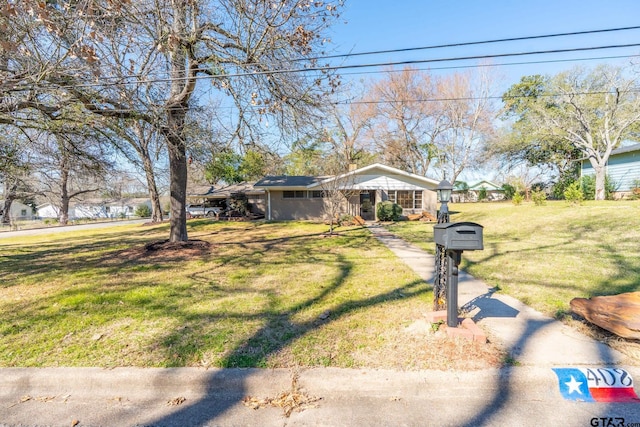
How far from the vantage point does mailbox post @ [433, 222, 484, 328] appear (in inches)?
117

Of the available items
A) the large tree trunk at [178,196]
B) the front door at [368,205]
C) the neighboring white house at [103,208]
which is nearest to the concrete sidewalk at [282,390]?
the large tree trunk at [178,196]

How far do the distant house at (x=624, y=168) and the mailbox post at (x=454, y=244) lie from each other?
23.3 meters

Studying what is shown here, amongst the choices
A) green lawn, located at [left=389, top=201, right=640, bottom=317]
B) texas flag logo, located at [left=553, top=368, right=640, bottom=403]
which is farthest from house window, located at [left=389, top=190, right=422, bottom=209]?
texas flag logo, located at [left=553, top=368, right=640, bottom=403]

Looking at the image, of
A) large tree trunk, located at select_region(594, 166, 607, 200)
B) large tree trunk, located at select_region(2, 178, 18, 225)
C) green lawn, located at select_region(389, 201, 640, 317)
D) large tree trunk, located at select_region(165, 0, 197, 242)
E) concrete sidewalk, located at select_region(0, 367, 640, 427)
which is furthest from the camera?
large tree trunk, located at select_region(594, 166, 607, 200)

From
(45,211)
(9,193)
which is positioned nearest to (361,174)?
(9,193)

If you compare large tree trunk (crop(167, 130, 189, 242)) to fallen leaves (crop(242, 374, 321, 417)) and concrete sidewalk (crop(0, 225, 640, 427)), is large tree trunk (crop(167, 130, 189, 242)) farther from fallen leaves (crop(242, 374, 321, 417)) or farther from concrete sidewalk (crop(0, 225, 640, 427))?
fallen leaves (crop(242, 374, 321, 417))

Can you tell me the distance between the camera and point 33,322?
3900 millimetres

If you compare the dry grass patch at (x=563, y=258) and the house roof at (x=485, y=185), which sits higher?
the house roof at (x=485, y=185)

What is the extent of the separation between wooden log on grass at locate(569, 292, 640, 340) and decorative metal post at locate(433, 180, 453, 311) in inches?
58.7

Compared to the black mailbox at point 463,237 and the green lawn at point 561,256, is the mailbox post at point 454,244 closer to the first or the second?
the black mailbox at point 463,237

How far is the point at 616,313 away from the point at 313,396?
10.4ft

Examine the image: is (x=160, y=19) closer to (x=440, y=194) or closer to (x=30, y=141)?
(x=30, y=141)

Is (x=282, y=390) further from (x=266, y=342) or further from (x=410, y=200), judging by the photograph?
(x=410, y=200)

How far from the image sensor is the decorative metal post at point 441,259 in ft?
11.4
